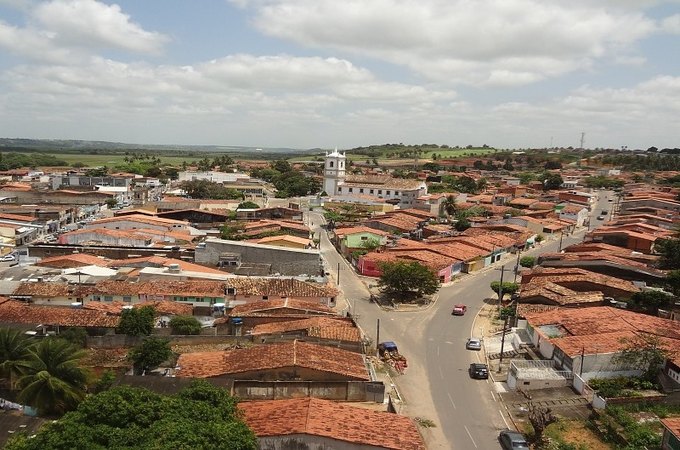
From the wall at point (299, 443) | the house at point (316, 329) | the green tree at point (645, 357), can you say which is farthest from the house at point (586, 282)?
the wall at point (299, 443)

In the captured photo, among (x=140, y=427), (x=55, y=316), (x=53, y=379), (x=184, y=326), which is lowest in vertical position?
(x=184, y=326)

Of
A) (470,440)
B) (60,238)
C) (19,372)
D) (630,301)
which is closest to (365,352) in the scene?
(470,440)

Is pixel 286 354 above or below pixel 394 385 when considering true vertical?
above

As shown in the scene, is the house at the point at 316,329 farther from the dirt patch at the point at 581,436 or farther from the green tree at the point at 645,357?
the green tree at the point at 645,357

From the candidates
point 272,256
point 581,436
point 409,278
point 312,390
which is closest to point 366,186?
point 272,256

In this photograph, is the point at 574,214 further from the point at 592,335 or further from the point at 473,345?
the point at 592,335

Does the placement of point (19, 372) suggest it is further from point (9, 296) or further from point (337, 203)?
point (337, 203)

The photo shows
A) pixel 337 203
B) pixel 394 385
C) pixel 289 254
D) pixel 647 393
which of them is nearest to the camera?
pixel 647 393

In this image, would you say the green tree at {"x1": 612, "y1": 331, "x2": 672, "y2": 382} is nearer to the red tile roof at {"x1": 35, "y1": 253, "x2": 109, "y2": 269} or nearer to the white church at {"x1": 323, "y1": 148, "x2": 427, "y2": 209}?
the red tile roof at {"x1": 35, "y1": 253, "x2": 109, "y2": 269}
